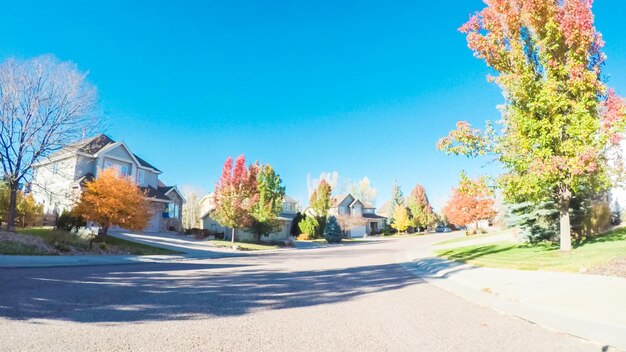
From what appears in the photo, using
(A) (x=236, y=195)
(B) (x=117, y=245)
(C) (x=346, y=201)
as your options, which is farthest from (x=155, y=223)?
(C) (x=346, y=201)

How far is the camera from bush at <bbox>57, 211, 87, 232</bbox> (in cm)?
2031

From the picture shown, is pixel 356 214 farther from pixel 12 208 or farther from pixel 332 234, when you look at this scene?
pixel 12 208

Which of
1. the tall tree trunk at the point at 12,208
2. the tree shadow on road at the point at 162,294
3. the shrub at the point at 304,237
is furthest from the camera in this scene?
the shrub at the point at 304,237

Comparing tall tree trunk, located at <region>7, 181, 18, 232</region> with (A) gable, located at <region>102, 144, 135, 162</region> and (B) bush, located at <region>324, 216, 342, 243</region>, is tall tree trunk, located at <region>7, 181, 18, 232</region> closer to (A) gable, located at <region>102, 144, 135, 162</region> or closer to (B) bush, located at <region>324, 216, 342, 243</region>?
(A) gable, located at <region>102, 144, 135, 162</region>

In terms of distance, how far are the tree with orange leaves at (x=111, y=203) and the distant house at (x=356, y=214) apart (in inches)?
1726

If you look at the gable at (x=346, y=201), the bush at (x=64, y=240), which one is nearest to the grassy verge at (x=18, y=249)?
the bush at (x=64, y=240)

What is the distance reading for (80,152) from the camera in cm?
2969

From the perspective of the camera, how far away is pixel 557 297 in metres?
6.95

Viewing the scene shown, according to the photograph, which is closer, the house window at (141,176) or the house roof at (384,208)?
the house window at (141,176)

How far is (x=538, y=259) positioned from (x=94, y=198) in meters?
21.4

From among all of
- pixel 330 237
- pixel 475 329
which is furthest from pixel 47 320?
pixel 330 237

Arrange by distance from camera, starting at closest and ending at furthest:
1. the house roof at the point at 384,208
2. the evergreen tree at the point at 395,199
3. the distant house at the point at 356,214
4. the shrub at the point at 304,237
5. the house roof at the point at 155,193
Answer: the house roof at the point at 155,193 < the shrub at the point at 304,237 < the distant house at the point at 356,214 < the evergreen tree at the point at 395,199 < the house roof at the point at 384,208

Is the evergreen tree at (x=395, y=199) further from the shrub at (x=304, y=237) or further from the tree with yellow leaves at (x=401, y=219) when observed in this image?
the shrub at (x=304, y=237)

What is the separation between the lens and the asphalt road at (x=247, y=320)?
13.9ft
